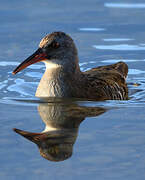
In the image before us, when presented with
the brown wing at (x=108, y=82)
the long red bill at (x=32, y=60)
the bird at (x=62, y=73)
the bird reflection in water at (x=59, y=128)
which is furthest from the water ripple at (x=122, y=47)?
the bird reflection in water at (x=59, y=128)

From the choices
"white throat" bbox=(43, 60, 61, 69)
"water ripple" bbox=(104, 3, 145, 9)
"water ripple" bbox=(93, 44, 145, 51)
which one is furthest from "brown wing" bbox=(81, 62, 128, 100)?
"water ripple" bbox=(104, 3, 145, 9)

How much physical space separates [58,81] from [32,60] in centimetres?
54

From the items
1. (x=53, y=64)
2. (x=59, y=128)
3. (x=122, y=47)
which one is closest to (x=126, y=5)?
(x=122, y=47)

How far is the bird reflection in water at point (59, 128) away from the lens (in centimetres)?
844

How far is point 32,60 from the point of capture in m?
11.0

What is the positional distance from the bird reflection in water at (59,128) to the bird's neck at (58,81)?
7.4 inches

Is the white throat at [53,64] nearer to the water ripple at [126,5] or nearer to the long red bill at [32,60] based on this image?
the long red bill at [32,60]

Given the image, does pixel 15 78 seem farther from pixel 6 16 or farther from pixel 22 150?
pixel 22 150

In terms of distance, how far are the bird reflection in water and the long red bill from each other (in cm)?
67

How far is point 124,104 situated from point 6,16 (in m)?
5.89

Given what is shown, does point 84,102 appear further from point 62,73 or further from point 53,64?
point 53,64

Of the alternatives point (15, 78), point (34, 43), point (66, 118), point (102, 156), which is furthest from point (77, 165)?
point (34, 43)

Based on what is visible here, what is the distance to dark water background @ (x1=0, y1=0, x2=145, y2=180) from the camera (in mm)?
7934

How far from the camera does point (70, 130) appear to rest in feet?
30.4
